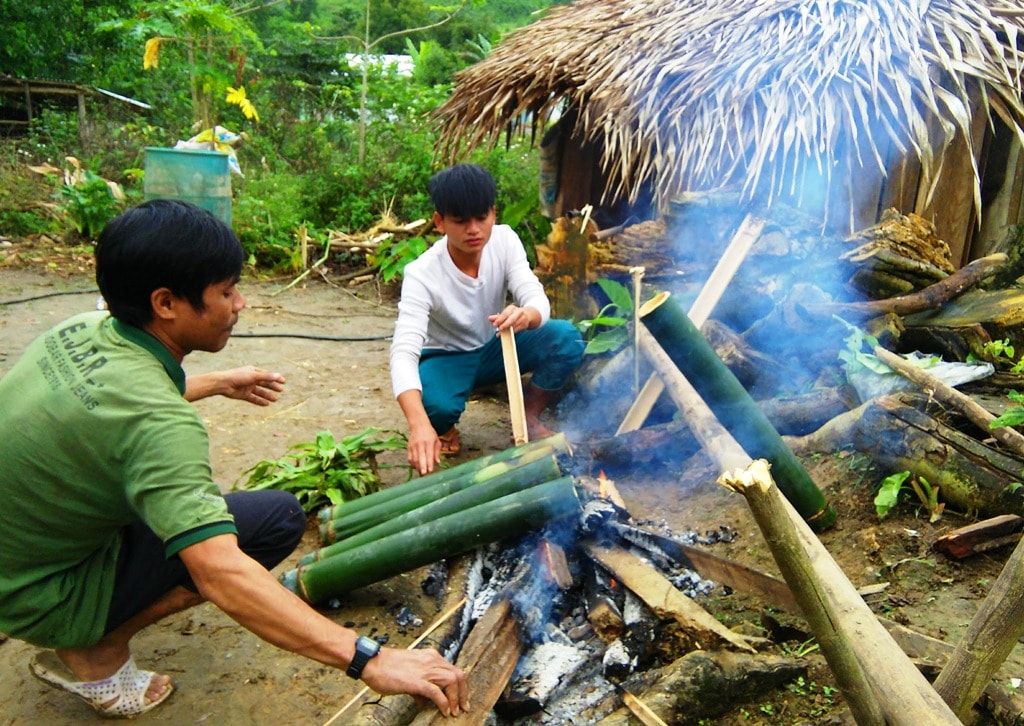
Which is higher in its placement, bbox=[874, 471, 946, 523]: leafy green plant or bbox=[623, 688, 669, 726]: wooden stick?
bbox=[874, 471, 946, 523]: leafy green plant

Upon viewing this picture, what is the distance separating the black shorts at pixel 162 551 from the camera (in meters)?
2.31

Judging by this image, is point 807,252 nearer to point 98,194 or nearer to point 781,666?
point 781,666

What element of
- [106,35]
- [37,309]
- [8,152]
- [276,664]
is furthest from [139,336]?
[106,35]

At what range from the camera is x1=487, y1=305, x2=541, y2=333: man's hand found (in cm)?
368

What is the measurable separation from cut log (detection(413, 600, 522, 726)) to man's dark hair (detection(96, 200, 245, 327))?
1.23 m

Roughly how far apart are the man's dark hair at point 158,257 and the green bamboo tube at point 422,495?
1266 mm

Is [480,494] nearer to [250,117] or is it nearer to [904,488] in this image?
[904,488]

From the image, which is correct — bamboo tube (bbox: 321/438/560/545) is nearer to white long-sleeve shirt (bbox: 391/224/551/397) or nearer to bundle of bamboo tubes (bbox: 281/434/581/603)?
bundle of bamboo tubes (bbox: 281/434/581/603)

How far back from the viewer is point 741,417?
3072 millimetres

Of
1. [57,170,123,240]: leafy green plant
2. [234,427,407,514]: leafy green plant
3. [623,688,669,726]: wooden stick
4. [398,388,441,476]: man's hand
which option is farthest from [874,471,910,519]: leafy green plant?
[57,170,123,240]: leafy green plant

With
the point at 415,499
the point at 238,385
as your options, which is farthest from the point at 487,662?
the point at 238,385

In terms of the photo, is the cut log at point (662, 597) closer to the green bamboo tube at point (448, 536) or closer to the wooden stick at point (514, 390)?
the green bamboo tube at point (448, 536)

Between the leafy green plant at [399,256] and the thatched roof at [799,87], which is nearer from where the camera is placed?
the thatched roof at [799,87]

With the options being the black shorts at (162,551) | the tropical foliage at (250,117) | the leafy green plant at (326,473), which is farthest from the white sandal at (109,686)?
the tropical foliage at (250,117)
